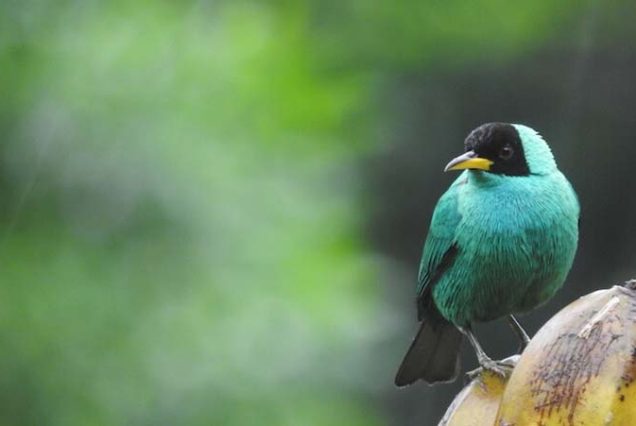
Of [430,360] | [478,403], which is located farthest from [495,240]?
[478,403]

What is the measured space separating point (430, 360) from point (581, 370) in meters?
1.61

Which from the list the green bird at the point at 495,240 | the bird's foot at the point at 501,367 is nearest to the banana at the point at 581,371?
the bird's foot at the point at 501,367

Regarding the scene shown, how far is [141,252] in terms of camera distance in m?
5.36

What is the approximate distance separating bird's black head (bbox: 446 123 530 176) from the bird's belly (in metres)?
0.15

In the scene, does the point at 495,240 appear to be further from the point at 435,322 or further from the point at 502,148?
the point at 435,322

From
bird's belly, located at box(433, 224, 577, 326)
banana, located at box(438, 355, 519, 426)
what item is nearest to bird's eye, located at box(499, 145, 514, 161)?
bird's belly, located at box(433, 224, 577, 326)

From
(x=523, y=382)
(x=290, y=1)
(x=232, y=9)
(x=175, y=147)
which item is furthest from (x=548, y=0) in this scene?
(x=523, y=382)

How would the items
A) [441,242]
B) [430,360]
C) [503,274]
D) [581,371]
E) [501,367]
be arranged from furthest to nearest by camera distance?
1. [441,242]
2. [430,360]
3. [503,274]
4. [501,367]
5. [581,371]

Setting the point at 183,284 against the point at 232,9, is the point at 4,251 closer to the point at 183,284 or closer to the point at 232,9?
the point at 183,284

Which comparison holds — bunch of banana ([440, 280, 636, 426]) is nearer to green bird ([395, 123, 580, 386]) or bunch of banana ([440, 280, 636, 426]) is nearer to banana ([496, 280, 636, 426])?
banana ([496, 280, 636, 426])

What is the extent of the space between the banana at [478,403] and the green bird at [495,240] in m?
0.96

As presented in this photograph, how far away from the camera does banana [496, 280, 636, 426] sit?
1768 millimetres

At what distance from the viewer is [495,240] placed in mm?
3367

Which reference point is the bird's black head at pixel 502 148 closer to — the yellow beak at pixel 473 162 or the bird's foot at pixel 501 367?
the yellow beak at pixel 473 162
